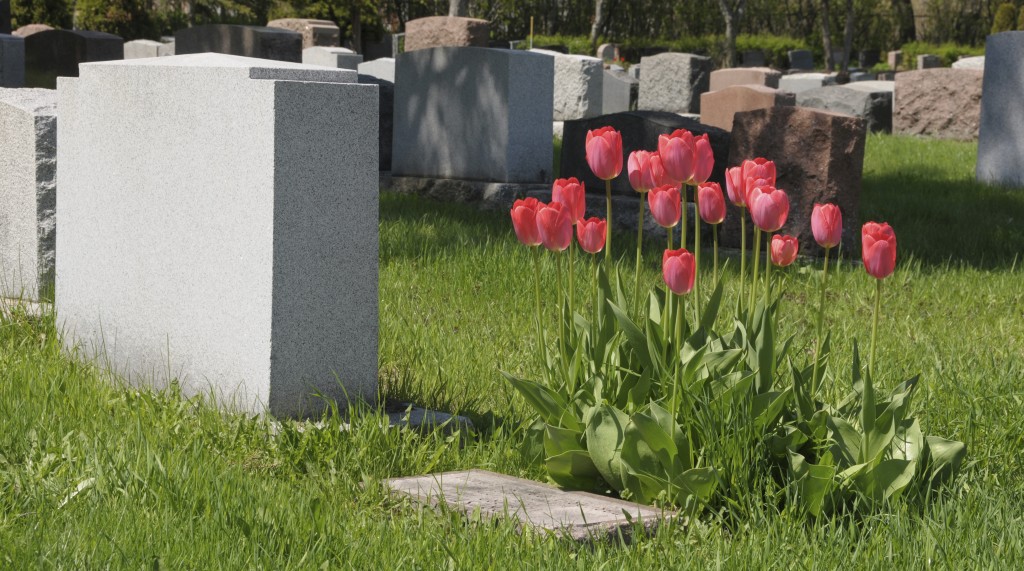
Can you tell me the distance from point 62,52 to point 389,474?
13.0m

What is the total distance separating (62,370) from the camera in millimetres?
3461

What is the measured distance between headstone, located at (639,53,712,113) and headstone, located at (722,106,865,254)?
11.0 meters

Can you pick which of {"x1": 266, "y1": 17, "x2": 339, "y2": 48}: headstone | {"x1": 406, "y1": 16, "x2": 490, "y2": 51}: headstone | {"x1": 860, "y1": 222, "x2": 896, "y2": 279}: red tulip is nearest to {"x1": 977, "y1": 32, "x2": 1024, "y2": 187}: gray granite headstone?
{"x1": 406, "y1": 16, "x2": 490, "y2": 51}: headstone

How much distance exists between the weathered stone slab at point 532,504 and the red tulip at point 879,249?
70cm

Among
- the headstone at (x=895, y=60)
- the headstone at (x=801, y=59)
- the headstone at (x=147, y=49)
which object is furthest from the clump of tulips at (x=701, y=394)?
the headstone at (x=801, y=59)

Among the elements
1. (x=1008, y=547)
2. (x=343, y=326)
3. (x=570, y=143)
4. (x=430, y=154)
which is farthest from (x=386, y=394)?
(x=430, y=154)

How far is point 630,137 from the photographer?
7.55 meters

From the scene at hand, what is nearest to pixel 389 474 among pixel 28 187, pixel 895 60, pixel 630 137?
pixel 28 187

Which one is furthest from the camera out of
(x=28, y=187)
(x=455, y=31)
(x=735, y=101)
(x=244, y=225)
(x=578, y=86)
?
(x=578, y=86)

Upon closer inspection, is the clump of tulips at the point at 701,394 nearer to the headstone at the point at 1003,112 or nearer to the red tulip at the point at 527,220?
the red tulip at the point at 527,220

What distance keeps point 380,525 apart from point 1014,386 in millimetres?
2111

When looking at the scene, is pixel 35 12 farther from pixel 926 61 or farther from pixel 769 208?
pixel 769 208

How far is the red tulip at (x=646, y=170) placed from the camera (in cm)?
266

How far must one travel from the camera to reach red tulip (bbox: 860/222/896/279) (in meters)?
2.38
